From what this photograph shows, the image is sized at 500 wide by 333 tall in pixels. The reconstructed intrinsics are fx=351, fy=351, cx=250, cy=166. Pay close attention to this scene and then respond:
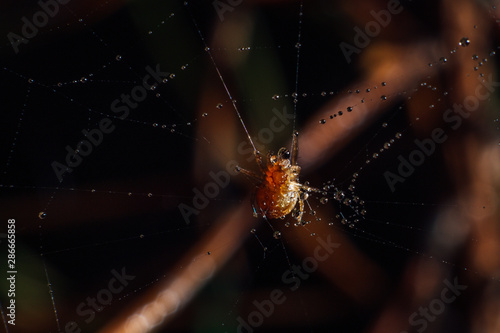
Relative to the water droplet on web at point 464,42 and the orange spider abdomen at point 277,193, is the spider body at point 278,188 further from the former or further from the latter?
the water droplet on web at point 464,42

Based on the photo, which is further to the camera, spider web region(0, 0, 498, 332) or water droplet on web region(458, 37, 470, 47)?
water droplet on web region(458, 37, 470, 47)

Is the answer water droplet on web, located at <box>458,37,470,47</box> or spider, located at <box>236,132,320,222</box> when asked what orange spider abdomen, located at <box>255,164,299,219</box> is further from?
water droplet on web, located at <box>458,37,470,47</box>

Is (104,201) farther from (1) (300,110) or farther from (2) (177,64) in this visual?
(1) (300,110)

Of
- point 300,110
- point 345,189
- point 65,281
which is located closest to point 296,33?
point 300,110

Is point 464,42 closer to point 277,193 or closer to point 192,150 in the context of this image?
point 277,193

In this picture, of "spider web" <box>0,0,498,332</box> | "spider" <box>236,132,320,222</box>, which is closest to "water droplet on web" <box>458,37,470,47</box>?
"spider web" <box>0,0,498,332</box>

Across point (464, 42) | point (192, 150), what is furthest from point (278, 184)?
point (464, 42)
